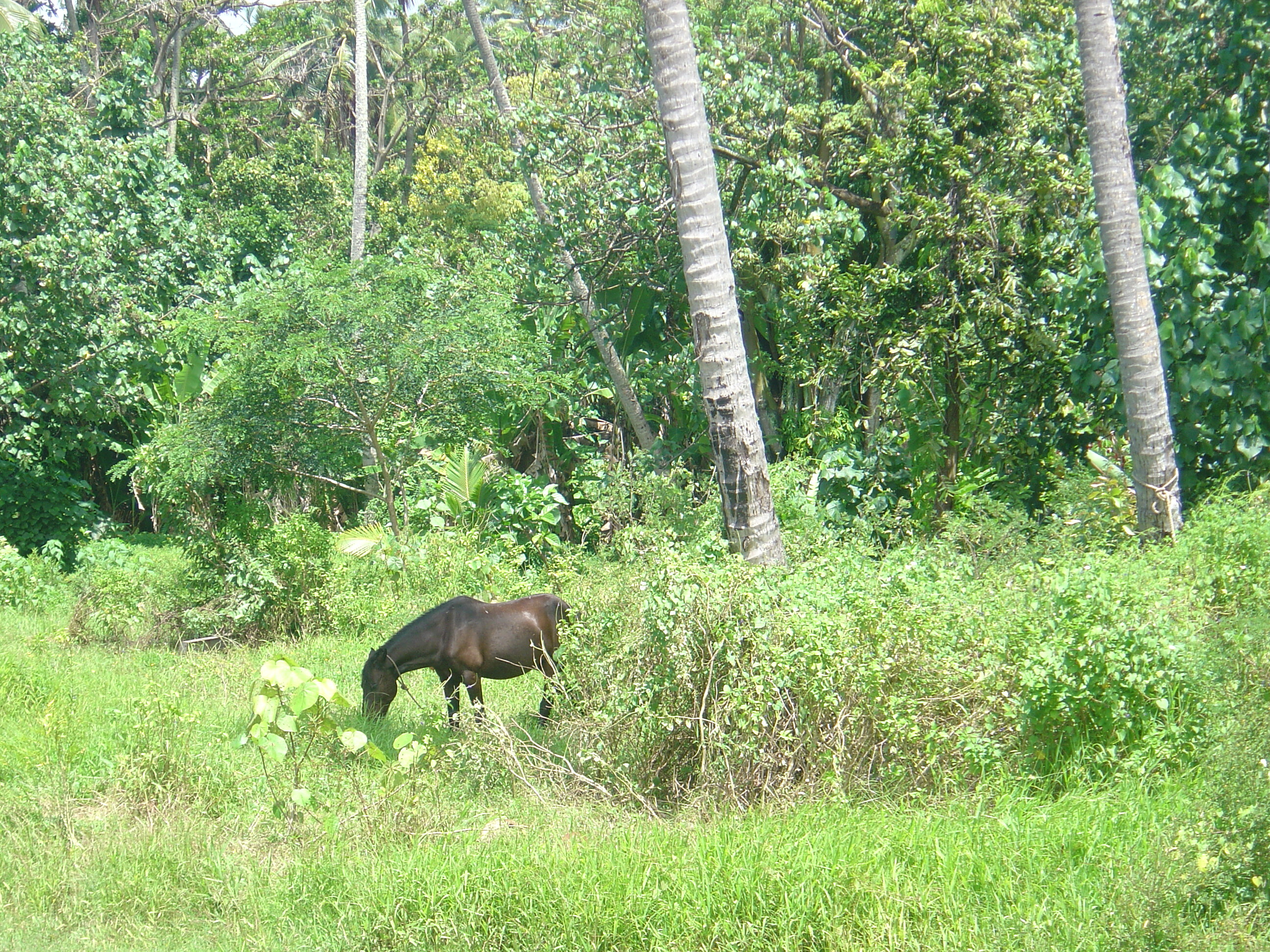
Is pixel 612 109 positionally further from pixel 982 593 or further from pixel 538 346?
pixel 982 593

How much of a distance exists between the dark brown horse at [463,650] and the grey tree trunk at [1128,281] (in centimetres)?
432

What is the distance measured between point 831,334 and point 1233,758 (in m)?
8.21

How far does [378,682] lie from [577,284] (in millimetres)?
6983

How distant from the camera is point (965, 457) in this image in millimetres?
11570

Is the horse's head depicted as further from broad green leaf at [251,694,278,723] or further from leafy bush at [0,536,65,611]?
leafy bush at [0,536,65,611]

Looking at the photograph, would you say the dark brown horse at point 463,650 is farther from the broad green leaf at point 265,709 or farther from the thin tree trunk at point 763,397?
the thin tree trunk at point 763,397

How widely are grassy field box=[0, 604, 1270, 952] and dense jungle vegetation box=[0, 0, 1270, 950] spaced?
24 mm

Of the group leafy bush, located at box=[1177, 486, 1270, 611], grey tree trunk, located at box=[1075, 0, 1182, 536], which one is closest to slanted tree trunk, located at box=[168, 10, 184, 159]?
grey tree trunk, located at box=[1075, 0, 1182, 536]

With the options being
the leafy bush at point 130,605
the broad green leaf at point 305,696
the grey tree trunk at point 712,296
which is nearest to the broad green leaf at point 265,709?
the broad green leaf at point 305,696

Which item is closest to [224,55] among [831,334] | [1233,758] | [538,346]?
[538,346]

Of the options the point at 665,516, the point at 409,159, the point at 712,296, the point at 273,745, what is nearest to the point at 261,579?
the point at 665,516

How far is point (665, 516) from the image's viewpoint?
9.60m

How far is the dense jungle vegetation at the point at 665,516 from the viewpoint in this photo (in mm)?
4777

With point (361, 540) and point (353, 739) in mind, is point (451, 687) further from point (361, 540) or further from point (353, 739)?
point (361, 540)
